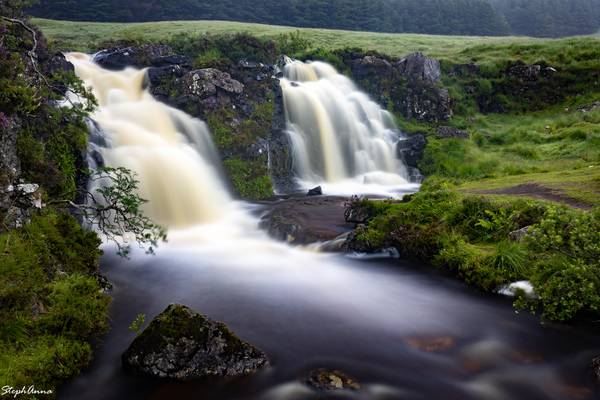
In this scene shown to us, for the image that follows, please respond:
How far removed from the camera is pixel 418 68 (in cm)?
3997

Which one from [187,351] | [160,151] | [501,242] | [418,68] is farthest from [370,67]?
[187,351]

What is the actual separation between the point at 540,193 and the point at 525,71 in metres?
29.7

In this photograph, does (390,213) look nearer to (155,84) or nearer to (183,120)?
(183,120)

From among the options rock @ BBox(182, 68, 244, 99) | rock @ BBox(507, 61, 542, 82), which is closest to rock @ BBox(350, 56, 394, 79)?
rock @ BBox(507, 61, 542, 82)

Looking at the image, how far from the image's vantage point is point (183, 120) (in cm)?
2634

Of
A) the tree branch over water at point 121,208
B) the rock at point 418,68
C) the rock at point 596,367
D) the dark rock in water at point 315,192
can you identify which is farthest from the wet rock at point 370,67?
the rock at point 596,367

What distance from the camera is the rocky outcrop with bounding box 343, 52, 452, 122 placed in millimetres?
37969

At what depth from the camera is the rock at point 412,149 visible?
105 ft

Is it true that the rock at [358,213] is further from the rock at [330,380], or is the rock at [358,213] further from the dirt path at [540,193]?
the rock at [330,380]

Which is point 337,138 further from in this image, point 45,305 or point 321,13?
point 321,13

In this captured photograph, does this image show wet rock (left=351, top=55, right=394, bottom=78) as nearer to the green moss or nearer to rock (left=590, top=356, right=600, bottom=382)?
the green moss

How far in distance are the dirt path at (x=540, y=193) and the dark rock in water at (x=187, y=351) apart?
1179 centimetres

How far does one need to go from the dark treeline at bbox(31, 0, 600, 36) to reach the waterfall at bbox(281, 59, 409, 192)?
2731 inches

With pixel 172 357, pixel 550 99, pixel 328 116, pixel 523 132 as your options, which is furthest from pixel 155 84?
pixel 550 99
